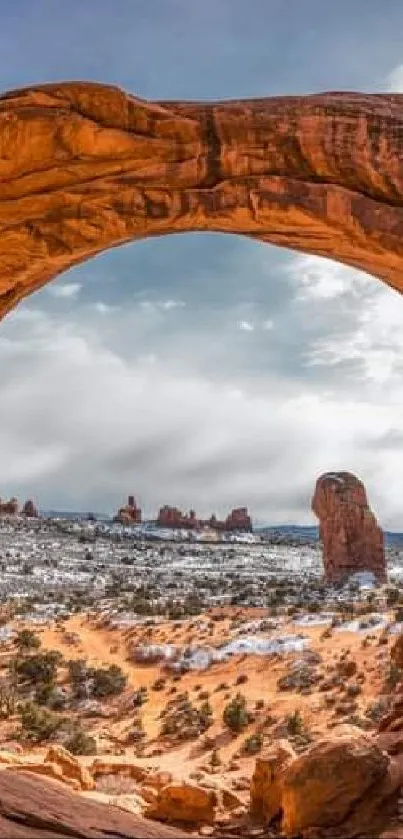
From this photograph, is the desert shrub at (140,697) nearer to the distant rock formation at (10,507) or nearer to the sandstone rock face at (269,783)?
the sandstone rock face at (269,783)

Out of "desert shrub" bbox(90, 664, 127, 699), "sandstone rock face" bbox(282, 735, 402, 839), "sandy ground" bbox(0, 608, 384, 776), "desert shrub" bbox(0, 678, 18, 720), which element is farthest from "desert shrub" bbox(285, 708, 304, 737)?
"sandstone rock face" bbox(282, 735, 402, 839)

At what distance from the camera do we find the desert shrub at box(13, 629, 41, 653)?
95.5ft

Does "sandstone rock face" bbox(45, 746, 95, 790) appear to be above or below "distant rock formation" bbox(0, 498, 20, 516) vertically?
below

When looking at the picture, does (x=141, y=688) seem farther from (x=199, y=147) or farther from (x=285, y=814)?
(x=199, y=147)

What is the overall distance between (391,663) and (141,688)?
8.02 metres

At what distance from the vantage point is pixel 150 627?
32156 mm

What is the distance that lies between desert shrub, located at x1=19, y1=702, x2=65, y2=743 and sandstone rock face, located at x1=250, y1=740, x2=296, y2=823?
10.7 m

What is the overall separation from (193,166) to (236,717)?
15116 millimetres

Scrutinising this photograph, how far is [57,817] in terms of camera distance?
746cm

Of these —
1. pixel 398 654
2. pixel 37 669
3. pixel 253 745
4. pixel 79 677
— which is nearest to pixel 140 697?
pixel 79 677

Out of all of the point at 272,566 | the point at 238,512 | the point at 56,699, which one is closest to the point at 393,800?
the point at 56,699

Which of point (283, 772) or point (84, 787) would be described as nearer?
point (283, 772)

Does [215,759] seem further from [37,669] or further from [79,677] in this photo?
[37,669]

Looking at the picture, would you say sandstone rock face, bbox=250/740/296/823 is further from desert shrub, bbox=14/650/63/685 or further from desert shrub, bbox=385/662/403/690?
desert shrub, bbox=14/650/63/685
